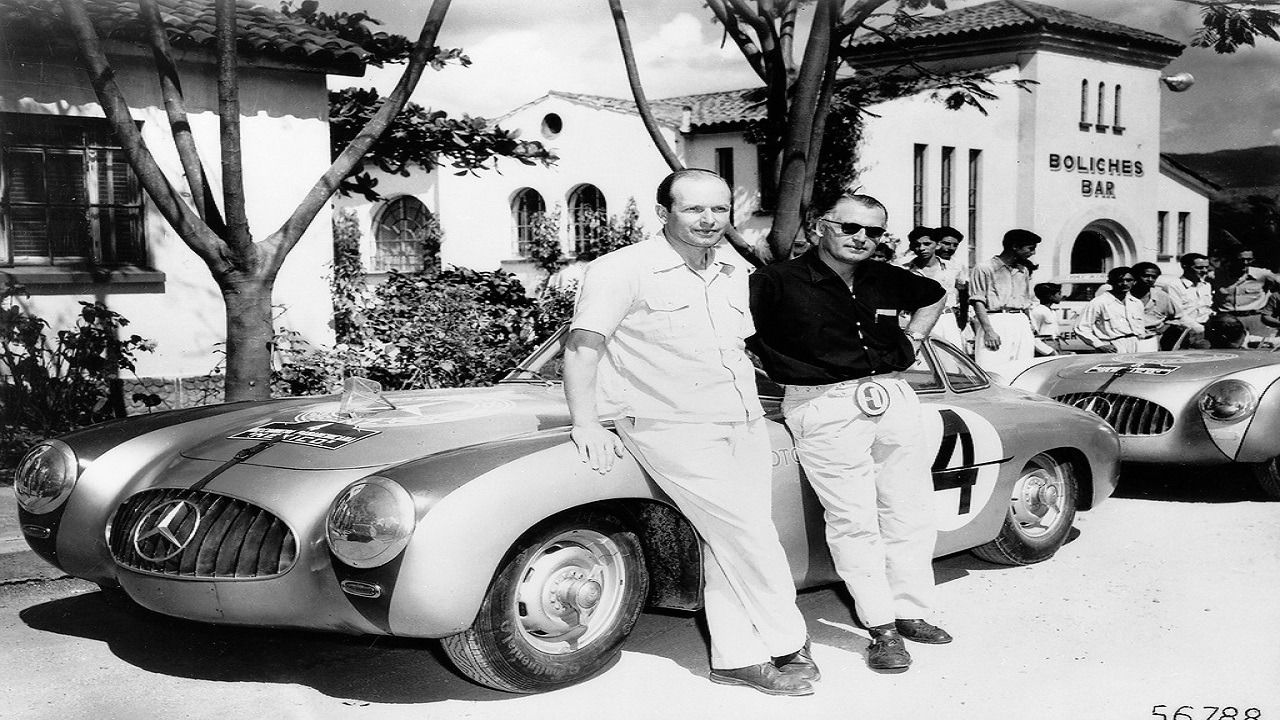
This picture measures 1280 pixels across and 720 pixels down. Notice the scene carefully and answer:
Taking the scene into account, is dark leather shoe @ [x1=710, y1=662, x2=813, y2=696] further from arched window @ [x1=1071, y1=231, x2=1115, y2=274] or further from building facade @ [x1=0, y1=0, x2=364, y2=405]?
arched window @ [x1=1071, y1=231, x2=1115, y2=274]

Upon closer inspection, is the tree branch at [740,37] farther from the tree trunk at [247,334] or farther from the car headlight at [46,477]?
the car headlight at [46,477]

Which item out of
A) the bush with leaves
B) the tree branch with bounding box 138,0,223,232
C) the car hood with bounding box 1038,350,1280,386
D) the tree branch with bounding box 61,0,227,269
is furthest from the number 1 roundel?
the bush with leaves

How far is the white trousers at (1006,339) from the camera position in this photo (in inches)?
313

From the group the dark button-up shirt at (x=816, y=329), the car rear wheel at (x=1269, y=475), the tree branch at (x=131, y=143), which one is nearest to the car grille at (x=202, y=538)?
the dark button-up shirt at (x=816, y=329)

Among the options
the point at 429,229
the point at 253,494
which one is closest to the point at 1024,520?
the point at 253,494

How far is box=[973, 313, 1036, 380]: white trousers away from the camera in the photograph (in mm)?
7953

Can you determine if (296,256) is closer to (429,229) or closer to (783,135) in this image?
(783,135)

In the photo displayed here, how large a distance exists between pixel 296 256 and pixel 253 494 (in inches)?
256

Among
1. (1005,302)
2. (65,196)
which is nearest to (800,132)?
(1005,302)

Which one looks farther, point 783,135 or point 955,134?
point 955,134

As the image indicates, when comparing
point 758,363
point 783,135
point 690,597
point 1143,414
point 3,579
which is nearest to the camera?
point 690,597

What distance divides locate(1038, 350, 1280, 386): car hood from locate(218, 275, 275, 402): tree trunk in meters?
4.68

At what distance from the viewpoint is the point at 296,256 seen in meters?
9.59

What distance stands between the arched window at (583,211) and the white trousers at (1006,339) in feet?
47.6
